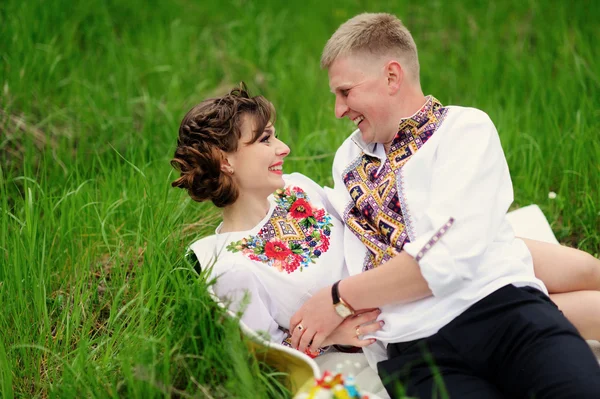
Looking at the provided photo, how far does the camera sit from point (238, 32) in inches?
239

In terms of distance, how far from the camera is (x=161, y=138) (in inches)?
177

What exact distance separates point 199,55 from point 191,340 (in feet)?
11.7

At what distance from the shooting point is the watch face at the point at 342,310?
8.20ft

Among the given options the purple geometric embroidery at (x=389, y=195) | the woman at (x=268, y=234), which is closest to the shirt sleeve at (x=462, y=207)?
the purple geometric embroidery at (x=389, y=195)

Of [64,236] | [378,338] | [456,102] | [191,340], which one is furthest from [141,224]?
[456,102]

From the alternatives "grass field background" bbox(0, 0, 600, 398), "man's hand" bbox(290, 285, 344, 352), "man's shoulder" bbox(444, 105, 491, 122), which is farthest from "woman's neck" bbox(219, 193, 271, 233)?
"man's shoulder" bbox(444, 105, 491, 122)

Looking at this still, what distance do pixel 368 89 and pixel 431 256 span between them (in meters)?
0.71

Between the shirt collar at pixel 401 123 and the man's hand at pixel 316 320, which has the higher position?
the shirt collar at pixel 401 123

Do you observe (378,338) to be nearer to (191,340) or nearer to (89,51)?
(191,340)

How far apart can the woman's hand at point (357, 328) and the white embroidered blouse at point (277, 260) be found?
0.58ft

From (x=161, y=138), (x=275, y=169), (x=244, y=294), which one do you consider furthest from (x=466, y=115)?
(x=161, y=138)

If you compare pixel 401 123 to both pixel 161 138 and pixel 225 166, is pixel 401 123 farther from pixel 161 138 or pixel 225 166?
pixel 161 138

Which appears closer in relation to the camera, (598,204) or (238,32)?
(598,204)

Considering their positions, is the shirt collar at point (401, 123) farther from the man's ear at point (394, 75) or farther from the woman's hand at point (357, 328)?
the woman's hand at point (357, 328)
